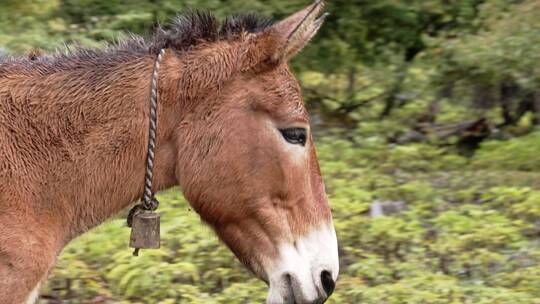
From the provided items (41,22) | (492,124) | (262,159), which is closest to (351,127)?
(492,124)

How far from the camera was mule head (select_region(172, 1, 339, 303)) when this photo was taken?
405cm

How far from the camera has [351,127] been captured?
1084cm

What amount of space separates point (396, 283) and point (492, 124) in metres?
4.59

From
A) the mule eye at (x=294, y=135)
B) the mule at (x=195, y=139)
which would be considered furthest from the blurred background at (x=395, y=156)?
the mule eye at (x=294, y=135)

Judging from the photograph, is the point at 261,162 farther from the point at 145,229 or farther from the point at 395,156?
the point at 395,156

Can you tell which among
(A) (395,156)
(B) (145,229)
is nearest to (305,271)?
(B) (145,229)

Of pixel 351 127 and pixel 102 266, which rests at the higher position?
pixel 102 266

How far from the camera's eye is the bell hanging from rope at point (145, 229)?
409 cm

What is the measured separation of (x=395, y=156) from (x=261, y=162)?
18.7ft

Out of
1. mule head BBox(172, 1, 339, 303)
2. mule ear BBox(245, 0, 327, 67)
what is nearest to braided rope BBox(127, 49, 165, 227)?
mule head BBox(172, 1, 339, 303)

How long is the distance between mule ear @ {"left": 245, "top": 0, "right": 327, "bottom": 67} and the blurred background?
4.70 feet

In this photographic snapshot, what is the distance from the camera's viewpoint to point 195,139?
4.02 m

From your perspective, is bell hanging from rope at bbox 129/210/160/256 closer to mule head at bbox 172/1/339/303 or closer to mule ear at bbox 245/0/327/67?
mule head at bbox 172/1/339/303

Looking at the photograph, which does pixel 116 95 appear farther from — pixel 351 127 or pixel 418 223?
pixel 351 127
